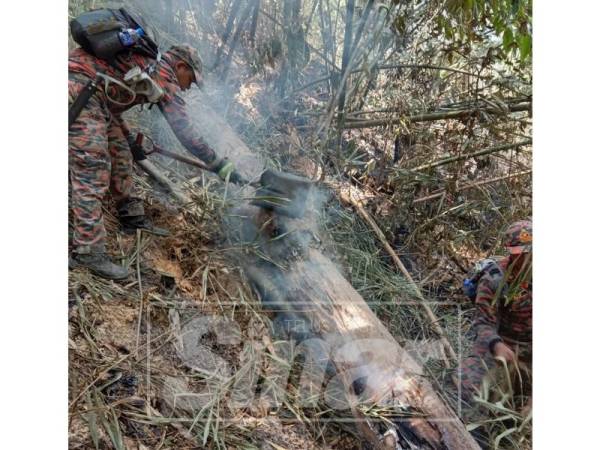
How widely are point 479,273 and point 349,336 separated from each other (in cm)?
48

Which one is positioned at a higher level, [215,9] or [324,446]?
[215,9]

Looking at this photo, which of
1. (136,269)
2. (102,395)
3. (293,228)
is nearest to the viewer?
(102,395)

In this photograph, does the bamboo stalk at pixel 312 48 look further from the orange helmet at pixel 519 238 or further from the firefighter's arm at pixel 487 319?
the firefighter's arm at pixel 487 319

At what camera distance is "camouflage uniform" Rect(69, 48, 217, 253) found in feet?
5.48

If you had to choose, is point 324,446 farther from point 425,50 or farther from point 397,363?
point 425,50

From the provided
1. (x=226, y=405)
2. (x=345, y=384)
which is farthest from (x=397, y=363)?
(x=226, y=405)

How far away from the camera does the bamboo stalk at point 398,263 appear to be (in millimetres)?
1751

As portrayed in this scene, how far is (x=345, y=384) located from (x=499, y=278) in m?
0.60

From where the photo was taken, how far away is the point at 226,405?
163 centimetres

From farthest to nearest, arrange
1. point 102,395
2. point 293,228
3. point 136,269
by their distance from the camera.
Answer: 1. point 293,228
2. point 136,269
3. point 102,395

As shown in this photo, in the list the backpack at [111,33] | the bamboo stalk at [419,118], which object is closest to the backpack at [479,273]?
the bamboo stalk at [419,118]

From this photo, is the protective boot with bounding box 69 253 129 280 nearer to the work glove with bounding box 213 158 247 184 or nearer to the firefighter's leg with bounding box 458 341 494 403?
the work glove with bounding box 213 158 247 184

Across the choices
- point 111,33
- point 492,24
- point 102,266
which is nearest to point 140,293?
point 102,266

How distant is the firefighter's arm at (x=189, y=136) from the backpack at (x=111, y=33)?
18cm
